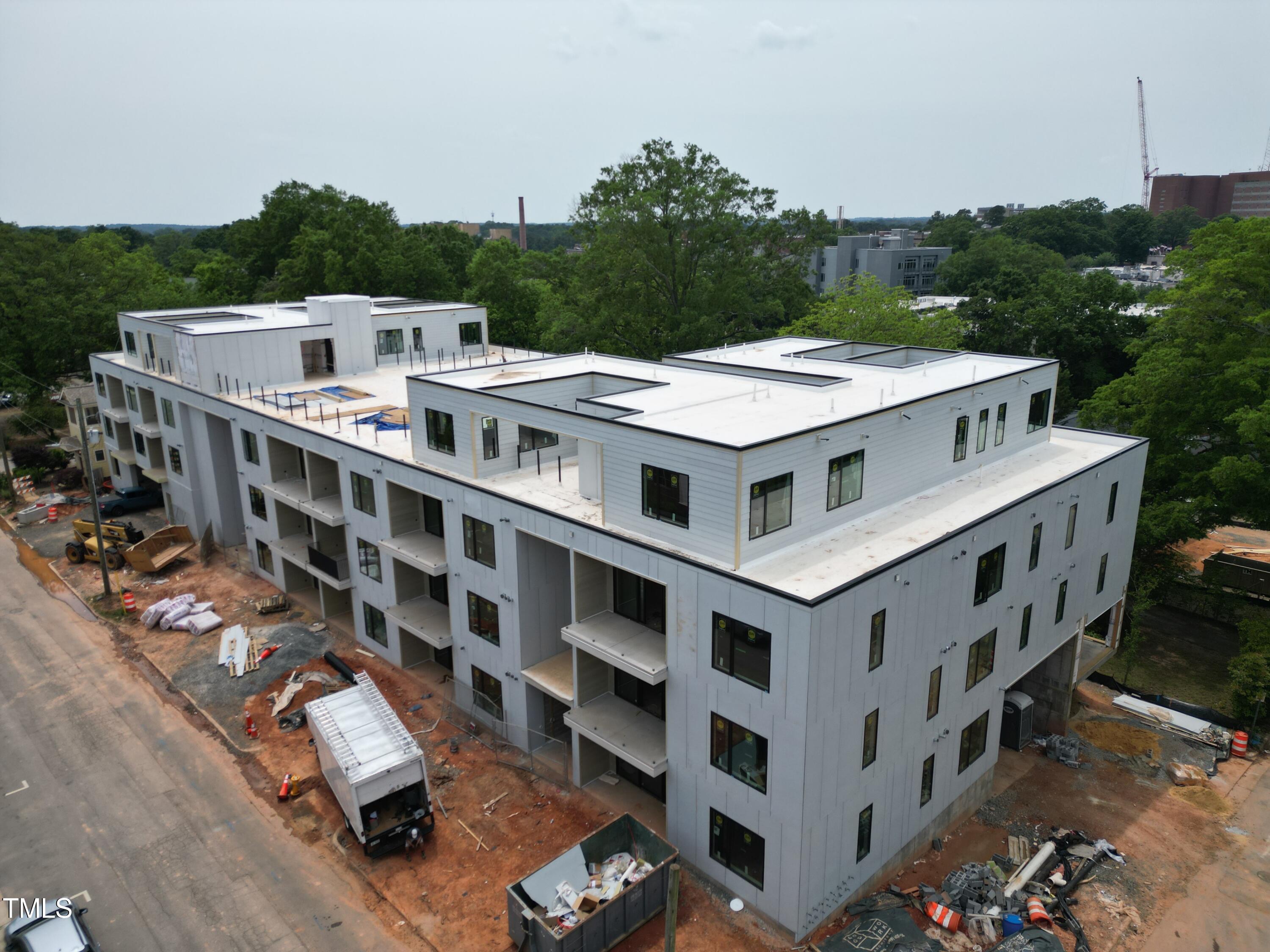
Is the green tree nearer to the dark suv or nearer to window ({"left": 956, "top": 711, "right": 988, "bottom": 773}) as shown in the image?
window ({"left": 956, "top": 711, "right": 988, "bottom": 773})

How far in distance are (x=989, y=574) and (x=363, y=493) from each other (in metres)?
23.5

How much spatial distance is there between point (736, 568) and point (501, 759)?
1288cm

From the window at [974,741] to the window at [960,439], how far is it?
27.7 feet

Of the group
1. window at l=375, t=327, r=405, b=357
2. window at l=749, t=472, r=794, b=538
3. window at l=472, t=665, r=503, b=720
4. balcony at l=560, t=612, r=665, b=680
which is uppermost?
window at l=375, t=327, r=405, b=357

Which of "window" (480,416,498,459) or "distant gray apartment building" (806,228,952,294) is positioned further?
"distant gray apartment building" (806,228,952,294)

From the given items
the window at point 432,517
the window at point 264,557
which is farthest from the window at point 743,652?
the window at point 264,557

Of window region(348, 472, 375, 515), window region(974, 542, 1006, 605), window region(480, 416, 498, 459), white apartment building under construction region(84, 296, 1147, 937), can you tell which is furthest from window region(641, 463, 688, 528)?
window region(348, 472, 375, 515)

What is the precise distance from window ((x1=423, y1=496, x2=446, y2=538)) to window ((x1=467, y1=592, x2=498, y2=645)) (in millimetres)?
3612

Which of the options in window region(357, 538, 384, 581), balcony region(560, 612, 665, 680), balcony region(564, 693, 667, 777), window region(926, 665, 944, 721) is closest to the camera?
balcony region(560, 612, 665, 680)

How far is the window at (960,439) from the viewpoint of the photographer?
27266mm

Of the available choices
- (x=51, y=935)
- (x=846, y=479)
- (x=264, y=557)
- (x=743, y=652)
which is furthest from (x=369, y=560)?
(x=846, y=479)

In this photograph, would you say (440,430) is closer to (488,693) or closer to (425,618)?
(425,618)

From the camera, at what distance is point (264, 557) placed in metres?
41.8

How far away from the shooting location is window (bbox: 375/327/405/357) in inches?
1972
